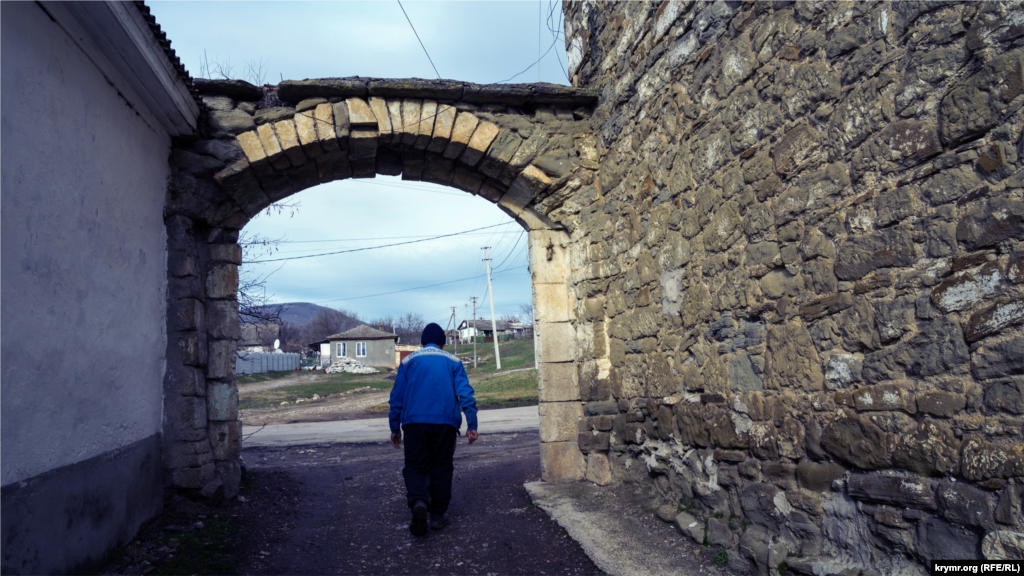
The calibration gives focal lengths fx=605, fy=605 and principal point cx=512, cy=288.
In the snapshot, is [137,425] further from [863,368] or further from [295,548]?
[863,368]

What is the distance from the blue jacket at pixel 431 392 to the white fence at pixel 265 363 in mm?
31219

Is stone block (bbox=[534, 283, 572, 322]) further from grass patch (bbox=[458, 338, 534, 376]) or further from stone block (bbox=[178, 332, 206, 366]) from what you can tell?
grass patch (bbox=[458, 338, 534, 376])

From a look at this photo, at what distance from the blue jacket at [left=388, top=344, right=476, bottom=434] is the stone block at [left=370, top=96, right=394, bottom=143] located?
2.03 meters

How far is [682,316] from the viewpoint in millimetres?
4094

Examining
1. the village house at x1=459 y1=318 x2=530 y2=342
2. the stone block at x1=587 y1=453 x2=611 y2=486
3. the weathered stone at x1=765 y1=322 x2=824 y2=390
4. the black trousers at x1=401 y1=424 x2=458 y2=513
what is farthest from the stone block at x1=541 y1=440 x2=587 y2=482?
the village house at x1=459 y1=318 x2=530 y2=342

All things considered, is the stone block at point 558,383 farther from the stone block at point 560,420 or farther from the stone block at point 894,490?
the stone block at point 894,490

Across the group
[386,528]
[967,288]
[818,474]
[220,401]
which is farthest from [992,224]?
[220,401]

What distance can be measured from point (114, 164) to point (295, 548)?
2.83 metres

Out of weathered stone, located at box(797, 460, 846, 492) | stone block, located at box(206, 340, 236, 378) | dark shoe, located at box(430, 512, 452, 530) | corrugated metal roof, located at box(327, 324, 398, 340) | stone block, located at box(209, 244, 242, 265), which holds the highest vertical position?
corrugated metal roof, located at box(327, 324, 398, 340)

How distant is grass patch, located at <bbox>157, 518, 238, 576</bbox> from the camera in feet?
11.5

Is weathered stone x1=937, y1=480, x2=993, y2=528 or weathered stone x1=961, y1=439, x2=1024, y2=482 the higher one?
weathered stone x1=961, y1=439, x2=1024, y2=482

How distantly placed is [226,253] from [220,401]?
1315 millimetres

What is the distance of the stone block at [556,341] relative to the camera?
5754mm

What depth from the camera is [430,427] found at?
4.45 meters
